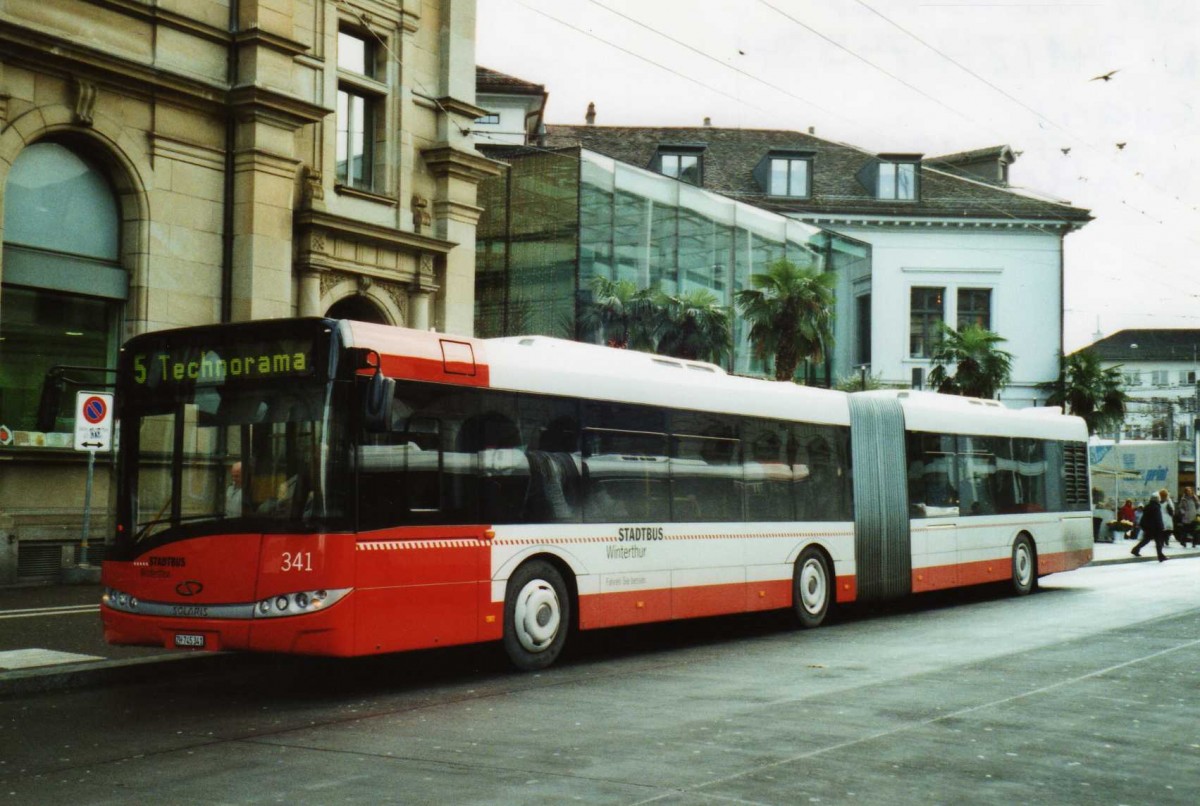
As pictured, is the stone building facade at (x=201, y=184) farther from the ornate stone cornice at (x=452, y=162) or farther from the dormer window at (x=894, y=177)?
the dormer window at (x=894, y=177)

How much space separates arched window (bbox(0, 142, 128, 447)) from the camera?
18250mm

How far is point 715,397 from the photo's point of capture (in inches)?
572

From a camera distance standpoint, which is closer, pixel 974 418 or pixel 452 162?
pixel 974 418

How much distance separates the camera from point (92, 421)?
16.6 m

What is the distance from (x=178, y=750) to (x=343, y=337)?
11.1ft

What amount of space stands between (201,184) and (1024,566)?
13.9 m

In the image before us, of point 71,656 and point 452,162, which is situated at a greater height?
point 452,162

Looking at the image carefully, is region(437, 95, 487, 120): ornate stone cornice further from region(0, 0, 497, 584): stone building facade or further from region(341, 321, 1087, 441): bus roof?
region(341, 321, 1087, 441): bus roof

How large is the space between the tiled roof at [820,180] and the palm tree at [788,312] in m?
19.5

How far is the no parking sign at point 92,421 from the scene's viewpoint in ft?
53.9

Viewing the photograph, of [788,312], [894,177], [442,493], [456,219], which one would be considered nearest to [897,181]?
[894,177]

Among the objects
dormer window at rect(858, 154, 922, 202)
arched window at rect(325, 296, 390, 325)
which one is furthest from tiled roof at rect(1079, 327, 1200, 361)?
arched window at rect(325, 296, 390, 325)

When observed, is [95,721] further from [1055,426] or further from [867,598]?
[1055,426]

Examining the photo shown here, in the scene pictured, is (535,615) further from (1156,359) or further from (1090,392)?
(1156,359)
